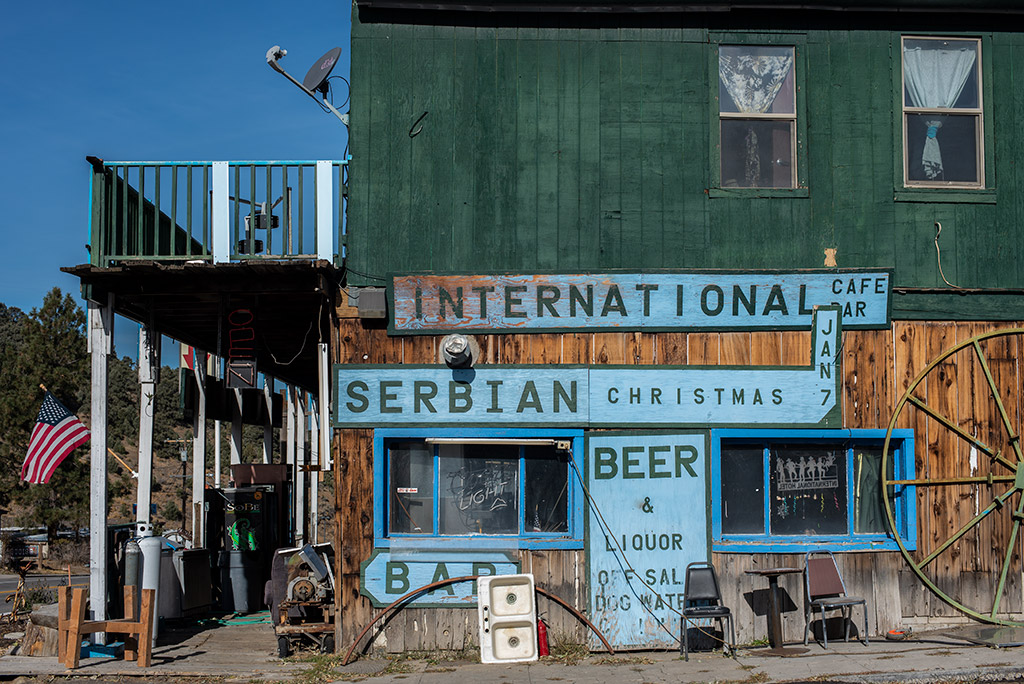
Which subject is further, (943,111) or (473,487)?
(943,111)

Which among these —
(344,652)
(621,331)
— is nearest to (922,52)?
(621,331)

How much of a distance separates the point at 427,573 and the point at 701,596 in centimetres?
283

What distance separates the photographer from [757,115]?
10.8 m

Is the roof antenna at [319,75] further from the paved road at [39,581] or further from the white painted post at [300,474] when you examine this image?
the paved road at [39,581]

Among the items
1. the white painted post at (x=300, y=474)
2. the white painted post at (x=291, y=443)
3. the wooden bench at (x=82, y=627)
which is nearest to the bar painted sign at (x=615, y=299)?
the wooden bench at (x=82, y=627)

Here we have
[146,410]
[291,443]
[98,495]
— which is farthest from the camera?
[291,443]

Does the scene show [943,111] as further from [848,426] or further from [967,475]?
[967,475]

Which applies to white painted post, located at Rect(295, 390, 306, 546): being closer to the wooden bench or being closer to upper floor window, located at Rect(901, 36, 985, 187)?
the wooden bench

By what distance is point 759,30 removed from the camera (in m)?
10.8

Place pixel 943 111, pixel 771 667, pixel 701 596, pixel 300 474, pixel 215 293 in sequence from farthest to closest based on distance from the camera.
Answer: pixel 300 474 < pixel 215 293 < pixel 943 111 < pixel 701 596 < pixel 771 667

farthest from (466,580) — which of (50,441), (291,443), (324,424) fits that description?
(291,443)

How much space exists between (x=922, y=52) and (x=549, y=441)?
600 cm

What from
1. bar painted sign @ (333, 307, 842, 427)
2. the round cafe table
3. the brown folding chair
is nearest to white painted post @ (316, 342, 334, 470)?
bar painted sign @ (333, 307, 842, 427)

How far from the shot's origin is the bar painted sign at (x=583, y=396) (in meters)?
10.4
